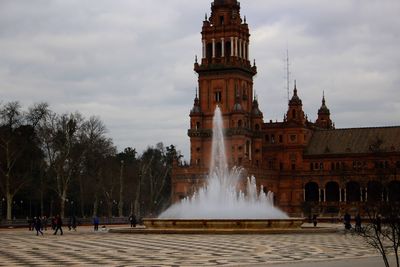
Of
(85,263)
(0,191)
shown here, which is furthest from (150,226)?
(0,191)

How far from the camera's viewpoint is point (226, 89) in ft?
425

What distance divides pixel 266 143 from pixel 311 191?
1177 cm

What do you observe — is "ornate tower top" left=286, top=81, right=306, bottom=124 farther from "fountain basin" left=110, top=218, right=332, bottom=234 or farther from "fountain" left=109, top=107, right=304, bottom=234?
"fountain basin" left=110, top=218, right=332, bottom=234

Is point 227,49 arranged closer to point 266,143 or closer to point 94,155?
point 266,143

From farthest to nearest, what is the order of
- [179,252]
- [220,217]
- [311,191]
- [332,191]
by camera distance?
1. [311,191]
2. [332,191]
3. [220,217]
4. [179,252]

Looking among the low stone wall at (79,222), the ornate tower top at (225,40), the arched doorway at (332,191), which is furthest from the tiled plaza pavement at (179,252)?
the arched doorway at (332,191)

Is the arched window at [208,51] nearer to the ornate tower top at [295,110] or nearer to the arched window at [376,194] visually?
the ornate tower top at [295,110]

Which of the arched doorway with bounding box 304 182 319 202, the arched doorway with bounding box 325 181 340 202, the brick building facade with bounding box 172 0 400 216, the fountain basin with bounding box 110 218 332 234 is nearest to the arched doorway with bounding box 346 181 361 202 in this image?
the brick building facade with bounding box 172 0 400 216

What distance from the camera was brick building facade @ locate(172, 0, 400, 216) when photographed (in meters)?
126

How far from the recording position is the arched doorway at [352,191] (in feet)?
427

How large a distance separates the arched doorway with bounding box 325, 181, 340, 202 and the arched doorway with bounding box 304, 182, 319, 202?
1844 millimetres

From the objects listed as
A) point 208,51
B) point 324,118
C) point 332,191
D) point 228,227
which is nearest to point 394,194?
point 228,227

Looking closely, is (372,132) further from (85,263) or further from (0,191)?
(85,263)

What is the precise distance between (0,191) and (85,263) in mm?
66757
